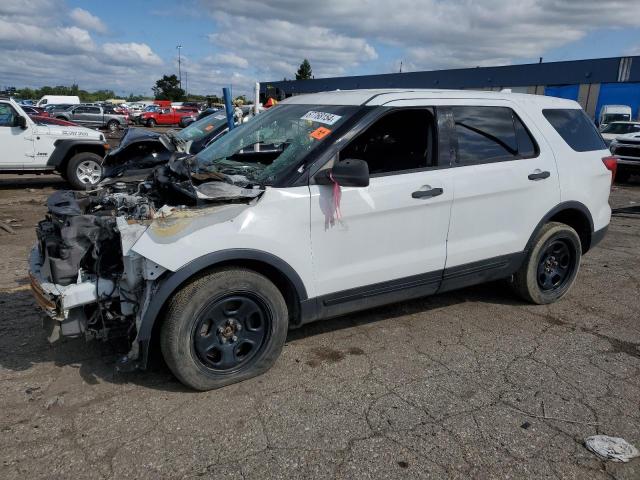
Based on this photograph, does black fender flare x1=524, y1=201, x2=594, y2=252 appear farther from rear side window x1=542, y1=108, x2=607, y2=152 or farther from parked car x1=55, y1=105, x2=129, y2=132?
parked car x1=55, y1=105, x2=129, y2=132

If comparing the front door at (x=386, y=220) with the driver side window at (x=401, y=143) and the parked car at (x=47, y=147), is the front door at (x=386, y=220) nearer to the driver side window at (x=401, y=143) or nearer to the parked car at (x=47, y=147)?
the driver side window at (x=401, y=143)

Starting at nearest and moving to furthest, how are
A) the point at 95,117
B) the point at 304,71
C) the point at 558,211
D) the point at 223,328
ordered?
the point at 223,328, the point at 558,211, the point at 95,117, the point at 304,71

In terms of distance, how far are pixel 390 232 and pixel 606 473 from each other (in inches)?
73.3

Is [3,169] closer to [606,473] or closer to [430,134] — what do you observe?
[430,134]

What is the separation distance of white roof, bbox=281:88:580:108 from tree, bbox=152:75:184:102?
84620 mm

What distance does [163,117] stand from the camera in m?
43.2

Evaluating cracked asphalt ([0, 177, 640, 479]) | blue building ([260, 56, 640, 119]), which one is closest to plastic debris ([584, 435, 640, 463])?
cracked asphalt ([0, 177, 640, 479])

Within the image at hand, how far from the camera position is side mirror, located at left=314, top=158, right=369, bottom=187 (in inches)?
123

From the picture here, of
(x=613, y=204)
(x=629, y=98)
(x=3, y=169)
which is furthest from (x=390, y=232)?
(x=629, y=98)

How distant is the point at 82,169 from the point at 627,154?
1372cm

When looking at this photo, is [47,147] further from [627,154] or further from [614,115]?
[614,115]

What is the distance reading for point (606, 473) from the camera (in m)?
2.59

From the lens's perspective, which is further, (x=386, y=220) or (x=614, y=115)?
(x=614, y=115)

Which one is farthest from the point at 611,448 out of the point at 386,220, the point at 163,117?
the point at 163,117
